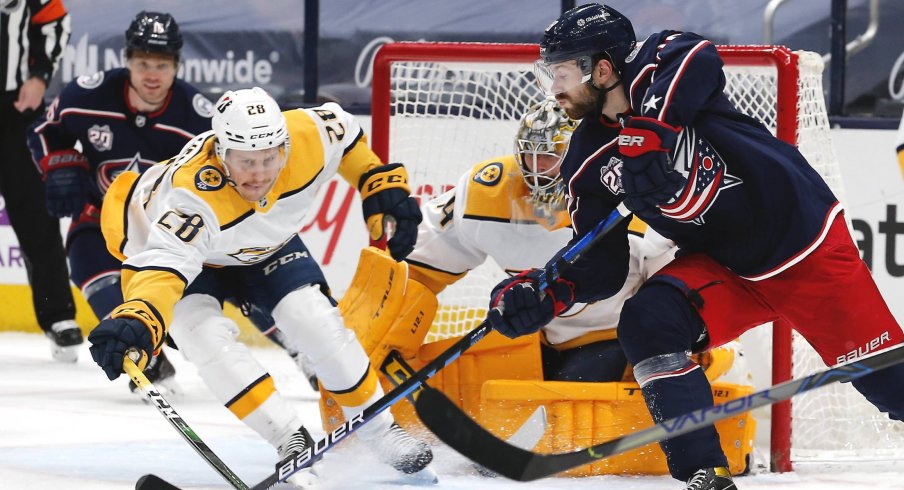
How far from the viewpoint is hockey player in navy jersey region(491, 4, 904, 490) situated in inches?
96.5

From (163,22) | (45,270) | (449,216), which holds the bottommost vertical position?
(45,270)

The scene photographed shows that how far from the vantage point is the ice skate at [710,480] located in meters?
2.42

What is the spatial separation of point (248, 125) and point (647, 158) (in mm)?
994

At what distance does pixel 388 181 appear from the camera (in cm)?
324

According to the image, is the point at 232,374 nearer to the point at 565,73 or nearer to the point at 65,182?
the point at 565,73

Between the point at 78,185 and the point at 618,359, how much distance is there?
5.89 feet

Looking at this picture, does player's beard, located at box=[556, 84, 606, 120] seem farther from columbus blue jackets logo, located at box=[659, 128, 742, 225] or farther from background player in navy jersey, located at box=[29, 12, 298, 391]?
background player in navy jersey, located at box=[29, 12, 298, 391]

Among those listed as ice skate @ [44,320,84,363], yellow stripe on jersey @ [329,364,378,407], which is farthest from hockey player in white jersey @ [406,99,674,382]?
ice skate @ [44,320,84,363]

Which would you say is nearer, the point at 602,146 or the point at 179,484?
the point at 602,146

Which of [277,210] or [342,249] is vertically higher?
[277,210]

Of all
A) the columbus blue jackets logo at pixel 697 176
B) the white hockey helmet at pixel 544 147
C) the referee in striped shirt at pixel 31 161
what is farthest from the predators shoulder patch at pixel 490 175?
the referee in striped shirt at pixel 31 161

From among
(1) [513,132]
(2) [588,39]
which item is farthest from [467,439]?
(1) [513,132]

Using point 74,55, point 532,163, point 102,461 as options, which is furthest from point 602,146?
point 74,55

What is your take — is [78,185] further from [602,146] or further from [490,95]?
[602,146]
